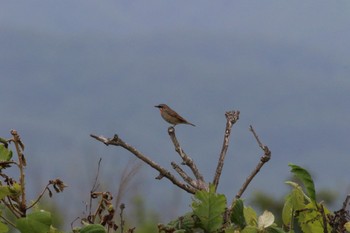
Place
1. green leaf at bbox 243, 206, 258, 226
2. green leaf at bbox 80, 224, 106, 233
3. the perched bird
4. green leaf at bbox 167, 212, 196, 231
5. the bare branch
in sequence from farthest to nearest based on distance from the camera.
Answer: the perched bird < the bare branch < green leaf at bbox 243, 206, 258, 226 < green leaf at bbox 167, 212, 196, 231 < green leaf at bbox 80, 224, 106, 233

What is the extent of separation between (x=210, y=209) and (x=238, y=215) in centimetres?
14

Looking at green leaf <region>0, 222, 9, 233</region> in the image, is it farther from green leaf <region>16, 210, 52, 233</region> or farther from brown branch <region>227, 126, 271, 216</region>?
brown branch <region>227, 126, 271, 216</region>

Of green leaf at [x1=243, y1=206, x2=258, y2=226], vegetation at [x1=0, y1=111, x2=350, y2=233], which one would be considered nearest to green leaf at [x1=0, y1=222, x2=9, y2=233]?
vegetation at [x1=0, y1=111, x2=350, y2=233]

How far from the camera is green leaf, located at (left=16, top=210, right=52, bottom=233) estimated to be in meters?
2.29

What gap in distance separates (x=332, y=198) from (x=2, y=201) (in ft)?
49.9

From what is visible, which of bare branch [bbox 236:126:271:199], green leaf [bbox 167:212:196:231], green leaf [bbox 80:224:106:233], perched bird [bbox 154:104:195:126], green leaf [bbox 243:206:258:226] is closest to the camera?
green leaf [bbox 80:224:106:233]

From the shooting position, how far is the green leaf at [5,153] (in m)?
2.40

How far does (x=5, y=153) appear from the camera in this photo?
2.40m

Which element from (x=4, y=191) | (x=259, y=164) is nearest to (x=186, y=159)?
(x=259, y=164)

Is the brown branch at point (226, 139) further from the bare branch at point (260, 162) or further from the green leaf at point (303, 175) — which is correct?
the green leaf at point (303, 175)

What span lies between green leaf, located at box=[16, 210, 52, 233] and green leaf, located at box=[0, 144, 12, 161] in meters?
0.21

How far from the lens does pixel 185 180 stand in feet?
8.70

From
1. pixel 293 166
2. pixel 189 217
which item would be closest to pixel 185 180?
pixel 189 217

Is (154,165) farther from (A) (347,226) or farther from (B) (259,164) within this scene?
(A) (347,226)
